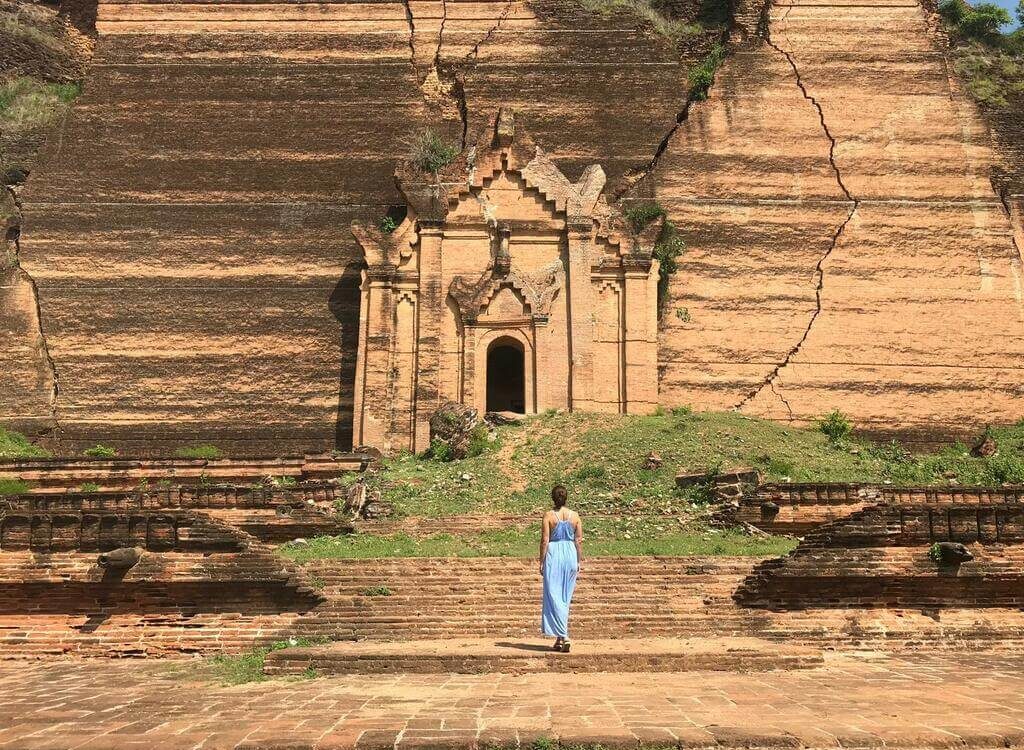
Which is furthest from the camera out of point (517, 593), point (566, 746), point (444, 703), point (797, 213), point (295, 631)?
point (797, 213)

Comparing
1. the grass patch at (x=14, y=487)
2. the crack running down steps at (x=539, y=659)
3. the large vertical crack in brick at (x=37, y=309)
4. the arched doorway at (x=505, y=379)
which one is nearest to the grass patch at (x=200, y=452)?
the grass patch at (x=14, y=487)

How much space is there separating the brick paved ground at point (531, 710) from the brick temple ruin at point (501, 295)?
1205cm

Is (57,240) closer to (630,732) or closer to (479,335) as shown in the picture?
(479,335)

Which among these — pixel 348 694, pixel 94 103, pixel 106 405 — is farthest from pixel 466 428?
pixel 94 103

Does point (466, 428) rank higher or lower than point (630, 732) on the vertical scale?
higher

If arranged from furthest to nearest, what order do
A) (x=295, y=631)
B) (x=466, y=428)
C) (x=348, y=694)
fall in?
(x=466, y=428)
(x=295, y=631)
(x=348, y=694)

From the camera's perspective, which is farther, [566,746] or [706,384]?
[706,384]

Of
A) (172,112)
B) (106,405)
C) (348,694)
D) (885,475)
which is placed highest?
(172,112)

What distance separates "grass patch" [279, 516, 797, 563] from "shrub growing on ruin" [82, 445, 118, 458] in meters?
7.71

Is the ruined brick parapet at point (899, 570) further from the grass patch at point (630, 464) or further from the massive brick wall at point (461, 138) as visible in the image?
the massive brick wall at point (461, 138)

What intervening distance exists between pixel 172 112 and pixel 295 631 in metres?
19.8

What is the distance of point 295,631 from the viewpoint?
→ 998 centimetres

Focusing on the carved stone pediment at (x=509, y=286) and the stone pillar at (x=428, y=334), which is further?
the carved stone pediment at (x=509, y=286)

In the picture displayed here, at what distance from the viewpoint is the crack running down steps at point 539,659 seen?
815 cm
